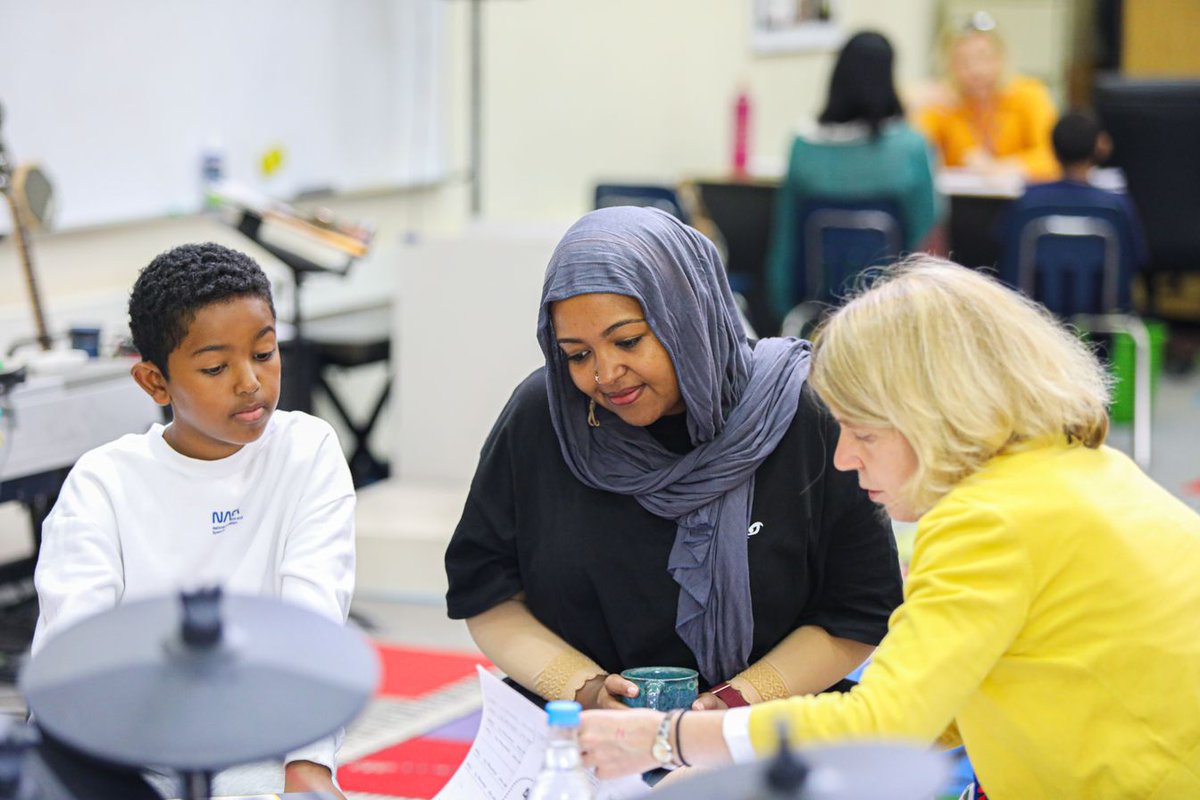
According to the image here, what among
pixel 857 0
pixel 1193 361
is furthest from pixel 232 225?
pixel 857 0

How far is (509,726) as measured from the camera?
166cm

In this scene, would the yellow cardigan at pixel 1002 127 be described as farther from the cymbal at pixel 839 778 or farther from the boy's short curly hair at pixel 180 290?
the cymbal at pixel 839 778

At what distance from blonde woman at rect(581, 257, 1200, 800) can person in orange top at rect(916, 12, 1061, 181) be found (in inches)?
168

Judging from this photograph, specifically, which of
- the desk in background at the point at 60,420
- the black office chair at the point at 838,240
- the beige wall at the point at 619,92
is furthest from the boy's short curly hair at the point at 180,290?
the beige wall at the point at 619,92

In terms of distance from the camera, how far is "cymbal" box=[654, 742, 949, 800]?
3.09ft

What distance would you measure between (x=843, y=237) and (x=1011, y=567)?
3.36 meters

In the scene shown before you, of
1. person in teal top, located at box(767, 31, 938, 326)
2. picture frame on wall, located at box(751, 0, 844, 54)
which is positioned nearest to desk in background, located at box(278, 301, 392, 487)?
person in teal top, located at box(767, 31, 938, 326)

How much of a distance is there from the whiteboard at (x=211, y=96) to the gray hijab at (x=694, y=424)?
2165 millimetres

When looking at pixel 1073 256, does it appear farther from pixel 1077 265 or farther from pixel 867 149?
pixel 867 149

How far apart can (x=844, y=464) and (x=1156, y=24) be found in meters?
7.11

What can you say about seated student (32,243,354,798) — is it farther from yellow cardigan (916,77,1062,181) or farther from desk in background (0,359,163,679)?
yellow cardigan (916,77,1062,181)

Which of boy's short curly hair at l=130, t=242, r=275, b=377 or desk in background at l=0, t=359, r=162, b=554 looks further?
desk in background at l=0, t=359, r=162, b=554

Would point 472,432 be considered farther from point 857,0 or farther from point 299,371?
point 857,0

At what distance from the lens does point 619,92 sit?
623cm
